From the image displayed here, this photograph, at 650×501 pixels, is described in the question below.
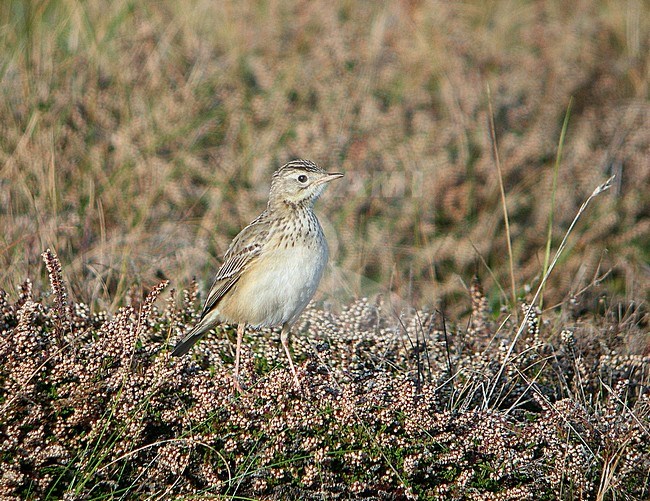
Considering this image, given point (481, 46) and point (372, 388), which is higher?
point (481, 46)

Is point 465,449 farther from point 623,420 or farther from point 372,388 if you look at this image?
point 623,420

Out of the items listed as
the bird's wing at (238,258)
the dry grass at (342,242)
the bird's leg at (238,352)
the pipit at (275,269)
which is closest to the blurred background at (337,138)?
the dry grass at (342,242)

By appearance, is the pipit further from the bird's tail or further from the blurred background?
the blurred background

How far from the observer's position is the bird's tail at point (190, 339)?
439 cm

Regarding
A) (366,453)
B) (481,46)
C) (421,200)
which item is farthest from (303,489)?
(481,46)

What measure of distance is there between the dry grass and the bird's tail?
64 millimetres

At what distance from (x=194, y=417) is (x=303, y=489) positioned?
583 millimetres

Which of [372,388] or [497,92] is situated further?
[497,92]

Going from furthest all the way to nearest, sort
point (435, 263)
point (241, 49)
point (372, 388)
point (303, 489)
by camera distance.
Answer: point (241, 49)
point (435, 263)
point (372, 388)
point (303, 489)

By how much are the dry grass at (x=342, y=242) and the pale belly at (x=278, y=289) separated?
19cm

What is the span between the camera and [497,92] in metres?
8.12

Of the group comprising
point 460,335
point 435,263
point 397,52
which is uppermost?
point 397,52

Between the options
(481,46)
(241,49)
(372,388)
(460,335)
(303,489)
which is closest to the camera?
(303,489)

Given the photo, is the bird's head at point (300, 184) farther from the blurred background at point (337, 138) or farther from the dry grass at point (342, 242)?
the blurred background at point (337, 138)
